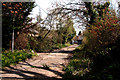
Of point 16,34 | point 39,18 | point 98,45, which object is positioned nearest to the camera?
point 98,45

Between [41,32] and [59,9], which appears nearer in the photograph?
[59,9]

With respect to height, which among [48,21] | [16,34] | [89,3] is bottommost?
[16,34]

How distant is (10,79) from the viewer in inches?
165

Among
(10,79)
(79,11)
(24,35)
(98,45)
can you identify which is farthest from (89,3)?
(10,79)

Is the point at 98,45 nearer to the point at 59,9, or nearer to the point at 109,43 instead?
the point at 109,43

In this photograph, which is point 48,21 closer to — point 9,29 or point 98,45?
point 9,29

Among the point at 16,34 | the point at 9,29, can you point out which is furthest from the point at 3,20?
→ the point at 16,34

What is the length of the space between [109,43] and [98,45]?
2.92 feet

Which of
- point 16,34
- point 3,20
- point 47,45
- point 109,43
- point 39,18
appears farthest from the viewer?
point 39,18

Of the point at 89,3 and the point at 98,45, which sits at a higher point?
the point at 89,3

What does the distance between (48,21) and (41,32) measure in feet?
8.11

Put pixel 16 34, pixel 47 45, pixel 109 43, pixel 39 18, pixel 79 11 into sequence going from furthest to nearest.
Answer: pixel 39 18 < pixel 47 45 < pixel 79 11 < pixel 16 34 < pixel 109 43

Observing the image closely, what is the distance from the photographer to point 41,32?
17344 mm

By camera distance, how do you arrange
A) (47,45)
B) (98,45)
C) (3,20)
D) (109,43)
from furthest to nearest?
(47,45) < (3,20) < (98,45) < (109,43)
